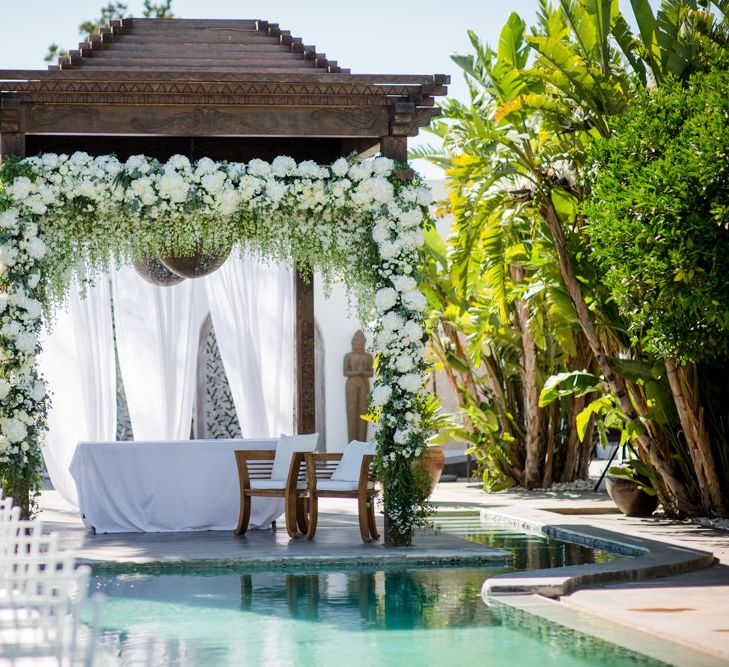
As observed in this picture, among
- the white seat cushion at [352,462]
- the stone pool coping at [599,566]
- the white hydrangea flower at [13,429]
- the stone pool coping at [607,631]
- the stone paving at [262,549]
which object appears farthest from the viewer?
the white seat cushion at [352,462]

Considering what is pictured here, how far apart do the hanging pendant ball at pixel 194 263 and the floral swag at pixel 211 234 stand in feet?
4.79

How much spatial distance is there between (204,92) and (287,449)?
3024 mm

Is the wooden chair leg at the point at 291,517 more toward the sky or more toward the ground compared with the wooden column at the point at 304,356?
more toward the ground

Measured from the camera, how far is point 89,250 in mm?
8773

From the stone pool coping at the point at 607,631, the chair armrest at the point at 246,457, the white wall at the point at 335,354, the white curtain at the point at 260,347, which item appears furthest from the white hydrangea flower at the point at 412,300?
the white wall at the point at 335,354

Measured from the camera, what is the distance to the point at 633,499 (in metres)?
10.8

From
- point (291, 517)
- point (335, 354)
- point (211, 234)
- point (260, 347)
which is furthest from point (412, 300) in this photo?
point (335, 354)

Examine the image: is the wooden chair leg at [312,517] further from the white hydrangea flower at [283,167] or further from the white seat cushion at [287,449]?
the white hydrangea flower at [283,167]

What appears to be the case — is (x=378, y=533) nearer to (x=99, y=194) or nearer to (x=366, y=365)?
(x=99, y=194)

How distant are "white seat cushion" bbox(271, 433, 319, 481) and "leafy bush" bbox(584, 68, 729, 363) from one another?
8.96 feet

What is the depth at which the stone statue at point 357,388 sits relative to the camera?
17203mm

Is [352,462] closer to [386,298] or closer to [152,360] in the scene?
[386,298]

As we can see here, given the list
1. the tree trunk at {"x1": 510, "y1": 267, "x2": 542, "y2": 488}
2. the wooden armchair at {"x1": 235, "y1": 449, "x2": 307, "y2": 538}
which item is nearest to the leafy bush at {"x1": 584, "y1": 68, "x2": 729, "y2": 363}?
the wooden armchair at {"x1": 235, "y1": 449, "x2": 307, "y2": 538}

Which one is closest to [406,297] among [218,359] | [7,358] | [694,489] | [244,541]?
[244,541]
